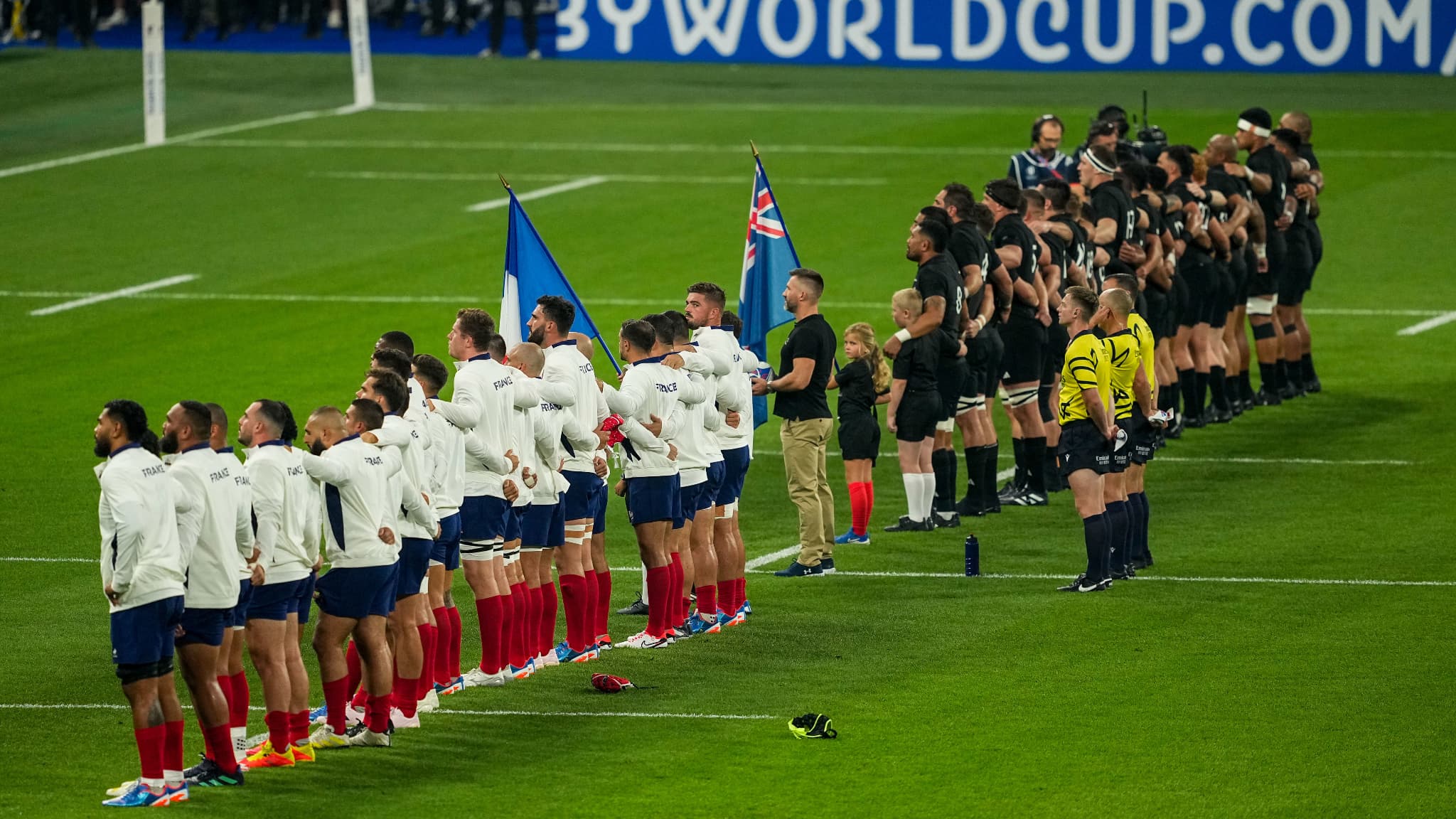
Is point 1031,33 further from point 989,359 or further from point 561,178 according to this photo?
point 989,359

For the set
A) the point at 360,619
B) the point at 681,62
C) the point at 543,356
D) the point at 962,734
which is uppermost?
the point at 681,62

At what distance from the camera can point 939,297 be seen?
63.2 feet

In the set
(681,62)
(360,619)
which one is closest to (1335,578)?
(360,619)

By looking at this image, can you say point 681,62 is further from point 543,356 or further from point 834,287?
point 543,356

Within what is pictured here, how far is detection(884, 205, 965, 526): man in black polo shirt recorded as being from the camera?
1925 centimetres

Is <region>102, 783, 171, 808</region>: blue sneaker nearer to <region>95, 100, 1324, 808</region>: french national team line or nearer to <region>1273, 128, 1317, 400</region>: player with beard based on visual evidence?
<region>95, 100, 1324, 808</region>: french national team line

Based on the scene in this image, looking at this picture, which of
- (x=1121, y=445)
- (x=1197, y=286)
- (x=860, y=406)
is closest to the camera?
(x=1121, y=445)

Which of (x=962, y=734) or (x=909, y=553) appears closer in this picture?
(x=962, y=734)

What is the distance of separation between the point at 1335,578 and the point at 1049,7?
28.1 m

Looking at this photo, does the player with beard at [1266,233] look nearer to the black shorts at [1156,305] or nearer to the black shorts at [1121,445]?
the black shorts at [1156,305]

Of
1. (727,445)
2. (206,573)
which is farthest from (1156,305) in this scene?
(206,573)

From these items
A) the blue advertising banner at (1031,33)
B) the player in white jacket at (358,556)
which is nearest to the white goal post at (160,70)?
the blue advertising banner at (1031,33)

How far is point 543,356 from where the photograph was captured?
603 inches

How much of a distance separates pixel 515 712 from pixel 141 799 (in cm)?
273
